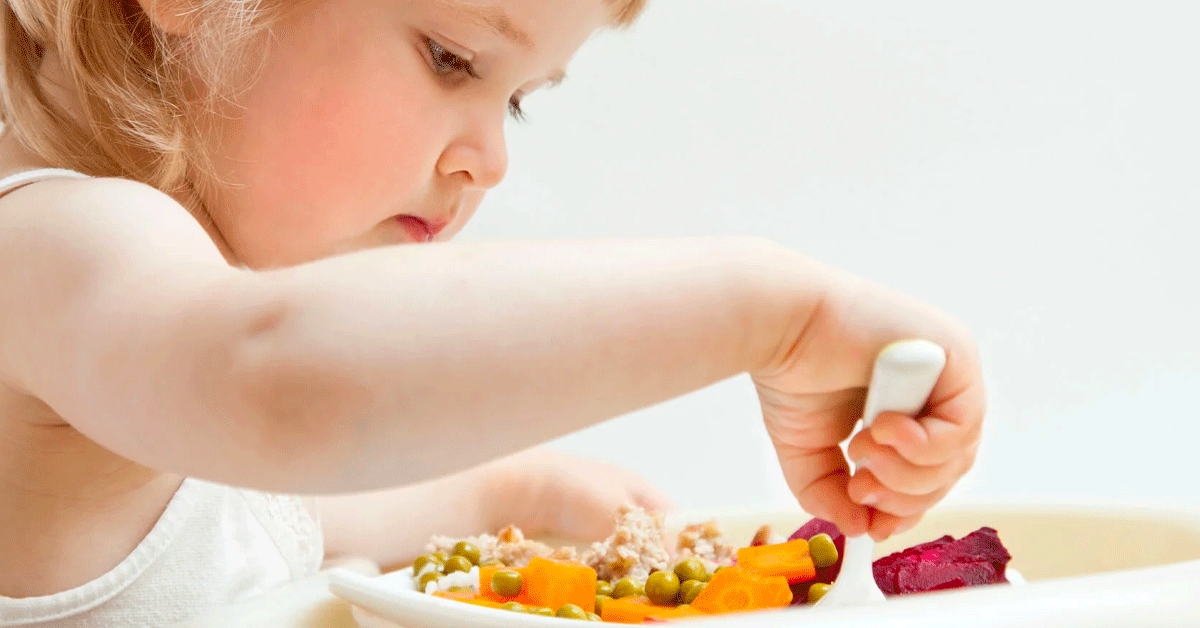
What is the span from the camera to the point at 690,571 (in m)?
0.59

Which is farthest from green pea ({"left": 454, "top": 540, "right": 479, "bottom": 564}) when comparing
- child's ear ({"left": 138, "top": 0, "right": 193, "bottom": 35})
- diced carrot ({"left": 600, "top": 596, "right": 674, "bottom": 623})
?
child's ear ({"left": 138, "top": 0, "right": 193, "bottom": 35})

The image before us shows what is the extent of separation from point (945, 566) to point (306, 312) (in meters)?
0.33

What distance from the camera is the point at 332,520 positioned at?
0.97 metres

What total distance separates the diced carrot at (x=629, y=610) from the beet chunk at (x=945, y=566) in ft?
0.36

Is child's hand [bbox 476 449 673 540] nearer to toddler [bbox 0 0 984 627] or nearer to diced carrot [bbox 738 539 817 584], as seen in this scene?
toddler [bbox 0 0 984 627]

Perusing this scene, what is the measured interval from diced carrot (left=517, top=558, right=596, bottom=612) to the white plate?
72mm

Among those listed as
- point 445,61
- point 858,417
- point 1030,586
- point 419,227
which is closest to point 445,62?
point 445,61

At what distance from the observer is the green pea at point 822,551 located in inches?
23.1

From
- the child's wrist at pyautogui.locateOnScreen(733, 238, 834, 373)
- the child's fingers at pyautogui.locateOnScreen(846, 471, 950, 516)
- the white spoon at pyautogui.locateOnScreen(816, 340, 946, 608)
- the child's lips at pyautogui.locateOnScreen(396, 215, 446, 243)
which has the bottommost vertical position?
the child's fingers at pyautogui.locateOnScreen(846, 471, 950, 516)

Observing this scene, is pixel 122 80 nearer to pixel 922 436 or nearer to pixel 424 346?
pixel 424 346

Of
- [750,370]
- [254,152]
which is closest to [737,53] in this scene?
[254,152]

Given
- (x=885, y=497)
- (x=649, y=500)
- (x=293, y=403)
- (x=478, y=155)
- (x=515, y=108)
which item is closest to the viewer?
(x=293, y=403)

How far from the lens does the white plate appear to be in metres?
0.38

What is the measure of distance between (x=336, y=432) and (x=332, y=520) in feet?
2.04
